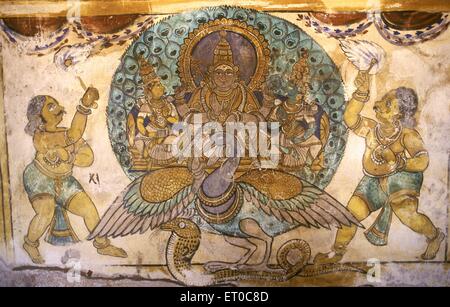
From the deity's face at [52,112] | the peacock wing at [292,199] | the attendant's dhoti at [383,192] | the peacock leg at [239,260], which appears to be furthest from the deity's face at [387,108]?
the deity's face at [52,112]

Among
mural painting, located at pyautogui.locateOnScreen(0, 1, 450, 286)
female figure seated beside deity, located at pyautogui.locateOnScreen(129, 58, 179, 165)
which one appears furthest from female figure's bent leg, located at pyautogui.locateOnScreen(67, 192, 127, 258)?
female figure seated beside deity, located at pyautogui.locateOnScreen(129, 58, 179, 165)

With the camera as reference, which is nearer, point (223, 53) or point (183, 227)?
point (223, 53)

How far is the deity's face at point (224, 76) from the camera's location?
495 centimetres

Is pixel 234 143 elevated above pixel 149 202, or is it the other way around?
pixel 234 143

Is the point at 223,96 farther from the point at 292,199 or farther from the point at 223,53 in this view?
the point at 292,199

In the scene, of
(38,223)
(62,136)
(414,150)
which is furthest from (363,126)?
(38,223)

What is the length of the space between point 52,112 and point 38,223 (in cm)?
101

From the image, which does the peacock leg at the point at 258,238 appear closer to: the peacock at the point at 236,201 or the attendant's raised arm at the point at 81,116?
the peacock at the point at 236,201

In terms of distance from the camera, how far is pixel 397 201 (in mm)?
5031

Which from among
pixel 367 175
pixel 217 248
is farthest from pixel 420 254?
pixel 217 248

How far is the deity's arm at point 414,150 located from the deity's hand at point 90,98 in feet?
9.01

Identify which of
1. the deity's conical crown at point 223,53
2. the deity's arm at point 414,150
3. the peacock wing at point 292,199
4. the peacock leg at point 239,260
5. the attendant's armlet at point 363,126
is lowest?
the peacock leg at point 239,260

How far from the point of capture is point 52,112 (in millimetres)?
5016

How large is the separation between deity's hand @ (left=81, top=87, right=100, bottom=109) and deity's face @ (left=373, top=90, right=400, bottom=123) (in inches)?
96.9
